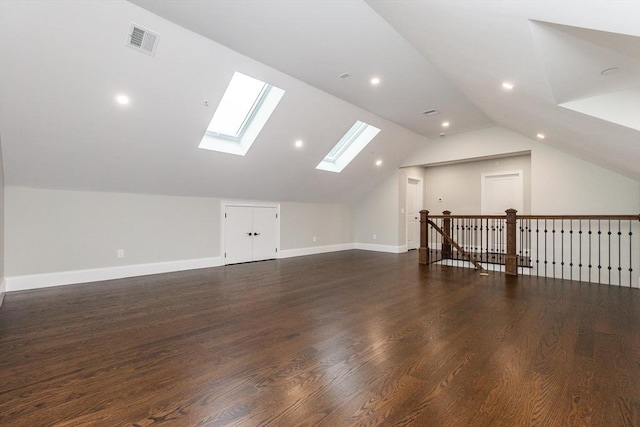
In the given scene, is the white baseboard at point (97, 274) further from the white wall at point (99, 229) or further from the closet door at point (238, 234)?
the closet door at point (238, 234)

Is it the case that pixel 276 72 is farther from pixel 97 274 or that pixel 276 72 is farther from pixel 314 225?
pixel 314 225

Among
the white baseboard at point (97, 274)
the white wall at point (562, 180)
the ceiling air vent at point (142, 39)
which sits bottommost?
the white baseboard at point (97, 274)

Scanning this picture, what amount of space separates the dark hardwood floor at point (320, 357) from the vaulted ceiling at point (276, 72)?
1.87 m

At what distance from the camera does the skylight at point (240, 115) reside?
4.45m

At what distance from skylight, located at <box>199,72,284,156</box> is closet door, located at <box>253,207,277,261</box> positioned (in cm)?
181

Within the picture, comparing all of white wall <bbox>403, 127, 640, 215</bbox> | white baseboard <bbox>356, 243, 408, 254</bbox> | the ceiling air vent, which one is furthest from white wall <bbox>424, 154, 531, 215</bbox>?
the ceiling air vent

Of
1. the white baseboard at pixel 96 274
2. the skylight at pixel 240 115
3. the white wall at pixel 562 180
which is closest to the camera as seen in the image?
the white baseboard at pixel 96 274

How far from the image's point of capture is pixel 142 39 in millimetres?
2943

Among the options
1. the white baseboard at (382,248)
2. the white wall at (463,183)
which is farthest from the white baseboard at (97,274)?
the white wall at (463,183)

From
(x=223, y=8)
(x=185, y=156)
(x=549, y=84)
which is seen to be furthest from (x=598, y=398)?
(x=185, y=156)

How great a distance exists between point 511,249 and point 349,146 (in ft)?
12.6

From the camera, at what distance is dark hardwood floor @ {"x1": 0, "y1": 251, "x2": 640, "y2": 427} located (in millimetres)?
1457

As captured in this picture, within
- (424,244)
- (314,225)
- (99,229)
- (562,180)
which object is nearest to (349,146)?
(314,225)

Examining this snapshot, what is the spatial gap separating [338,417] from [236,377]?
704 mm
